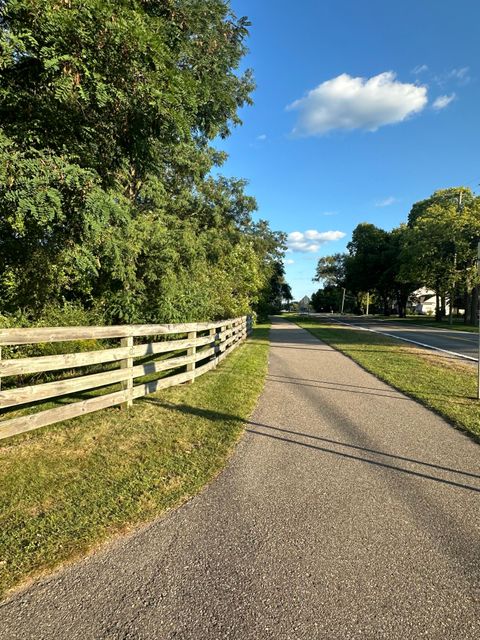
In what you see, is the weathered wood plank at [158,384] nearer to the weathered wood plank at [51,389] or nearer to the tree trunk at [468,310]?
the weathered wood plank at [51,389]

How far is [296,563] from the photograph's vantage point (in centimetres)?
253

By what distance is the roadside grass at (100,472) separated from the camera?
2.73m

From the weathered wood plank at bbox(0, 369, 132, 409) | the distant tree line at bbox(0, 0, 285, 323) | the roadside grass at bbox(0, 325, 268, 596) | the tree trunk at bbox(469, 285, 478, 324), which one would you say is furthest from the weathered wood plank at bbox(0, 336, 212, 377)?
the tree trunk at bbox(469, 285, 478, 324)

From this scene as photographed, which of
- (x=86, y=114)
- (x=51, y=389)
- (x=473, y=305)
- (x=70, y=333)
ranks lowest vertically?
(x=51, y=389)

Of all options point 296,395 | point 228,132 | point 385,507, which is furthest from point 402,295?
point 385,507

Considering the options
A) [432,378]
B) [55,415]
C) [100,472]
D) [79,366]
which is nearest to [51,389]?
[55,415]

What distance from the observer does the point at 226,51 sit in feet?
27.8

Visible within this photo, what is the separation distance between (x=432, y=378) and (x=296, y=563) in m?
7.19

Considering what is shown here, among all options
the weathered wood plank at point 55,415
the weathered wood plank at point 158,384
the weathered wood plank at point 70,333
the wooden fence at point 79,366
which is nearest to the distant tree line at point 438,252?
the weathered wood plank at point 158,384

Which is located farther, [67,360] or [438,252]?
[438,252]

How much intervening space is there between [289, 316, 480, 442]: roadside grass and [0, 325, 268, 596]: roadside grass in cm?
307

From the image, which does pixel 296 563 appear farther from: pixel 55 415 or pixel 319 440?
pixel 55 415

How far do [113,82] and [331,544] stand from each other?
563 cm

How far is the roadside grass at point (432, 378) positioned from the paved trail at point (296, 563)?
1.58 m
